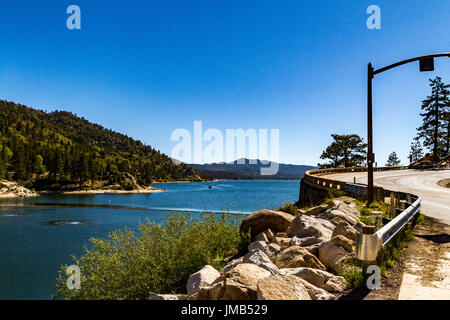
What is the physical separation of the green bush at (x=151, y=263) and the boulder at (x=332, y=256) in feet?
8.72

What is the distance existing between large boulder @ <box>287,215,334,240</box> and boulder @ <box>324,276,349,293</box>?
309 cm

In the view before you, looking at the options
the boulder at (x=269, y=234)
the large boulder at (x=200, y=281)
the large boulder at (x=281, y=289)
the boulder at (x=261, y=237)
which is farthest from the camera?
the boulder at (x=269, y=234)

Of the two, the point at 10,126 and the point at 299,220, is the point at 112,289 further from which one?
the point at 10,126

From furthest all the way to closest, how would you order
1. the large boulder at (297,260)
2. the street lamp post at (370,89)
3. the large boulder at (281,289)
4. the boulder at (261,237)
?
the street lamp post at (370,89), the boulder at (261,237), the large boulder at (297,260), the large boulder at (281,289)

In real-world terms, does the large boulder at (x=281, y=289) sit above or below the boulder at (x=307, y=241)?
above

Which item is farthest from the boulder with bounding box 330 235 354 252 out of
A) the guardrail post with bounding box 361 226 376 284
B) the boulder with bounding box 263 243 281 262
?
the guardrail post with bounding box 361 226 376 284

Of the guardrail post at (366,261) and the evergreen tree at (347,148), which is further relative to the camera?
the evergreen tree at (347,148)

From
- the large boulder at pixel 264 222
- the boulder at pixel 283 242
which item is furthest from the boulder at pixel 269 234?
the boulder at pixel 283 242

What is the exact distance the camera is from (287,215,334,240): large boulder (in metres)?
9.02

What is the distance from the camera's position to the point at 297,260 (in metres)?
6.71

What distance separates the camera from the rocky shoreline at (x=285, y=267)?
465 cm

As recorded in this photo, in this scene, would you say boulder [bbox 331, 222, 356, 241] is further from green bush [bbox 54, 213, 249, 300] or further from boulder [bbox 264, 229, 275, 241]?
green bush [bbox 54, 213, 249, 300]

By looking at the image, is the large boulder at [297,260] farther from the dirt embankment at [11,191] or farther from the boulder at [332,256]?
the dirt embankment at [11,191]
